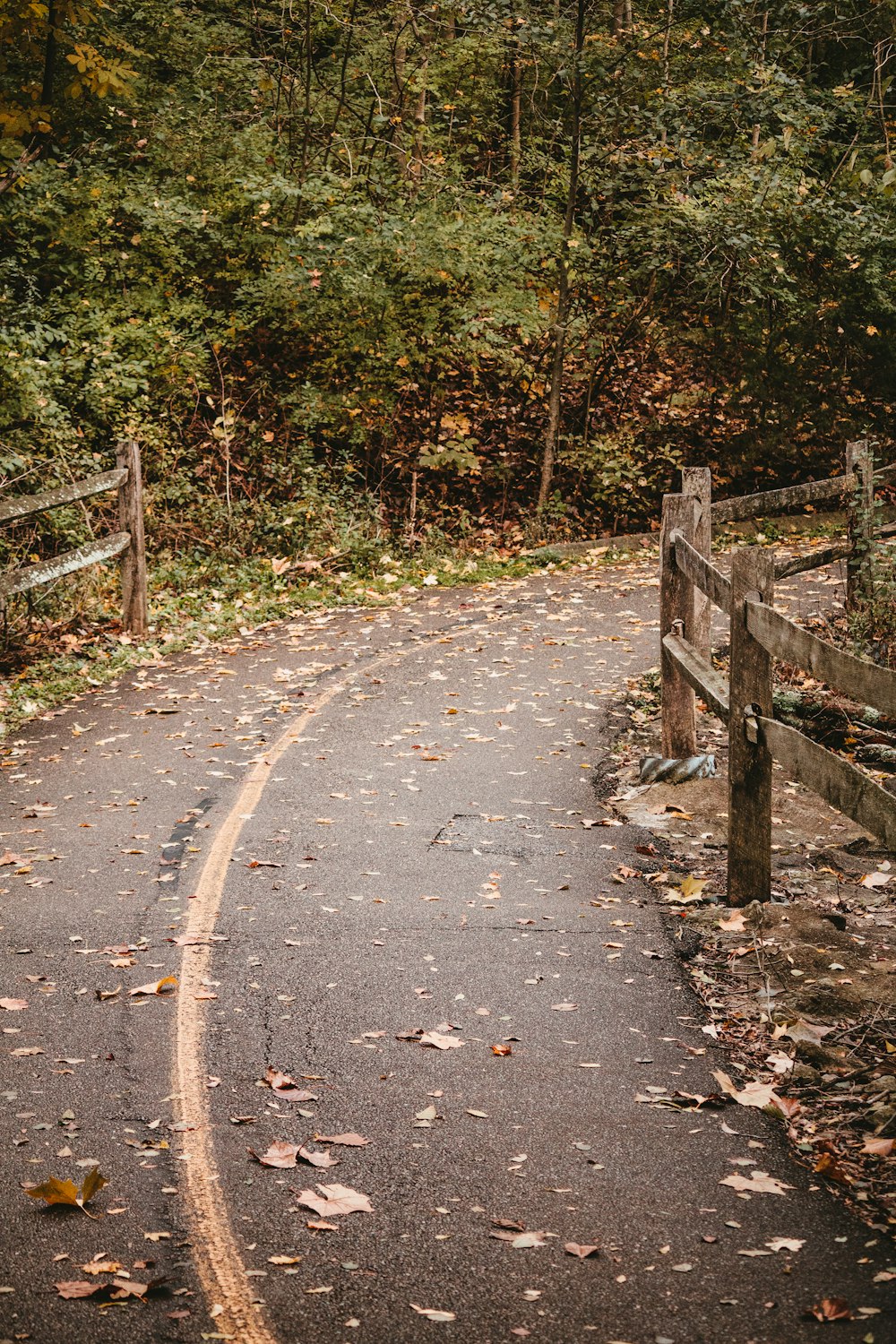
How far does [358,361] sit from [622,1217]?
16367mm

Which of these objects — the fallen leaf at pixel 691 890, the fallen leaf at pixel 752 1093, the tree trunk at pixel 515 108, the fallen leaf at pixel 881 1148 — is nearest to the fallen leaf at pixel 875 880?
the fallen leaf at pixel 691 890

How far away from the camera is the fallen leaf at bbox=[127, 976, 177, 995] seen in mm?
4996

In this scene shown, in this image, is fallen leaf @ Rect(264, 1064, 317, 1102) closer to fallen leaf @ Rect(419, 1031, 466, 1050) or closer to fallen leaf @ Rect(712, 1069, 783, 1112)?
fallen leaf @ Rect(419, 1031, 466, 1050)

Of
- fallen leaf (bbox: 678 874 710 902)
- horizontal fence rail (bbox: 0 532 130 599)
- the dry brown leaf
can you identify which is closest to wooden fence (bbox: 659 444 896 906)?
fallen leaf (bbox: 678 874 710 902)

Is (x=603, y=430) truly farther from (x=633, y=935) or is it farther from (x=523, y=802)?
(x=633, y=935)

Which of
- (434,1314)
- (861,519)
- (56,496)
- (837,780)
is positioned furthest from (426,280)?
(434,1314)

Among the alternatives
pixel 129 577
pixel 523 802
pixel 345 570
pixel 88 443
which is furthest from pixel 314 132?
pixel 523 802

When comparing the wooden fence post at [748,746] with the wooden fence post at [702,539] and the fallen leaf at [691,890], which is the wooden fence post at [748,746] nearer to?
the fallen leaf at [691,890]

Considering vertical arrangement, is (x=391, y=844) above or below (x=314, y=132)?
below

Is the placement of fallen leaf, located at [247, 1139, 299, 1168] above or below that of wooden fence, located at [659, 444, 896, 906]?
below

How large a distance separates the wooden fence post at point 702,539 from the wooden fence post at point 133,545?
673 centimetres

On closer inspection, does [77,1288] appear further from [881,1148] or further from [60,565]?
[60,565]

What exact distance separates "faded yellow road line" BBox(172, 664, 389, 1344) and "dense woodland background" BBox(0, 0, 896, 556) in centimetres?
1082

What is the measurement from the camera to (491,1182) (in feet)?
12.0
